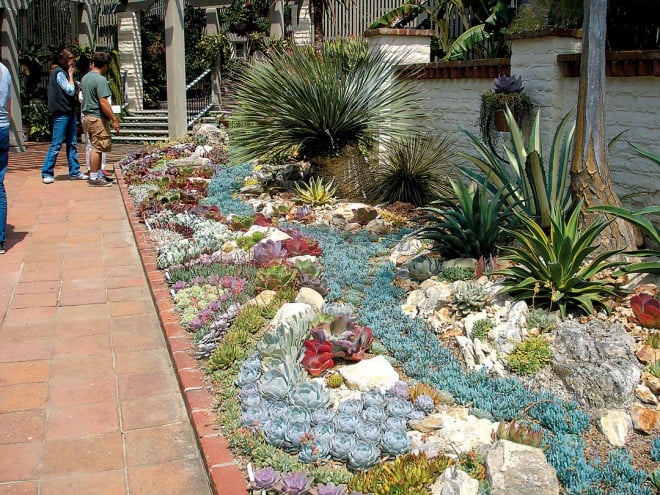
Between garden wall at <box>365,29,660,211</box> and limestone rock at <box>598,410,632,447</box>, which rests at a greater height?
garden wall at <box>365,29,660,211</box>

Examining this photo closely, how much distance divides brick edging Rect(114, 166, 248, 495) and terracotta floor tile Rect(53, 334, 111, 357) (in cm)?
40

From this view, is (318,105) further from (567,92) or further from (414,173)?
(567,92)

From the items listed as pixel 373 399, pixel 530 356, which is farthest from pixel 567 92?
pixel 373 399

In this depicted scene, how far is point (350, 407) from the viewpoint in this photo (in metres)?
3.59

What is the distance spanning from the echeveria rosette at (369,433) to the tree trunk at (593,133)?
2368 mm

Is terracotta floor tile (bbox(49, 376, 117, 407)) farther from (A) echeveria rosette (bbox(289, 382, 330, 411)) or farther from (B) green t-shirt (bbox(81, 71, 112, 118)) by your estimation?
(B) green t-shirt (bbox(81, 71, 112, 118))

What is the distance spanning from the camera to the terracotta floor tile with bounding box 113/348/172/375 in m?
4.57

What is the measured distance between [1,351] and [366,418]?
8.67 feet

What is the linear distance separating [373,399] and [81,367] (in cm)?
200

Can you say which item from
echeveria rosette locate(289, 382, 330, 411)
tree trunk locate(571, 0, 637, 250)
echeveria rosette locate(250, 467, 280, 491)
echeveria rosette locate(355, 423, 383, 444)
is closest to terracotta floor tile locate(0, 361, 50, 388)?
echeveria rosette locate(289, 382, 330, 411)

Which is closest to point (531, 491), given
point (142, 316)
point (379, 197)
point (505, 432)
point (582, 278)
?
point (505, 432)

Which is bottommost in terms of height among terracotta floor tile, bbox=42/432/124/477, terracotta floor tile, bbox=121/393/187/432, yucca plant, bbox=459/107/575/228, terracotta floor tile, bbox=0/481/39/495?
terracotta floor tile, bbox=0/481/39/495

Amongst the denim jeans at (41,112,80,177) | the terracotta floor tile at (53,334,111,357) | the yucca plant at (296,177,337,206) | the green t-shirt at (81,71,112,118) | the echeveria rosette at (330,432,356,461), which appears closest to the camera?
the echeveria rosette at (330,432,356,461)

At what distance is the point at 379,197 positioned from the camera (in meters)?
8.05
